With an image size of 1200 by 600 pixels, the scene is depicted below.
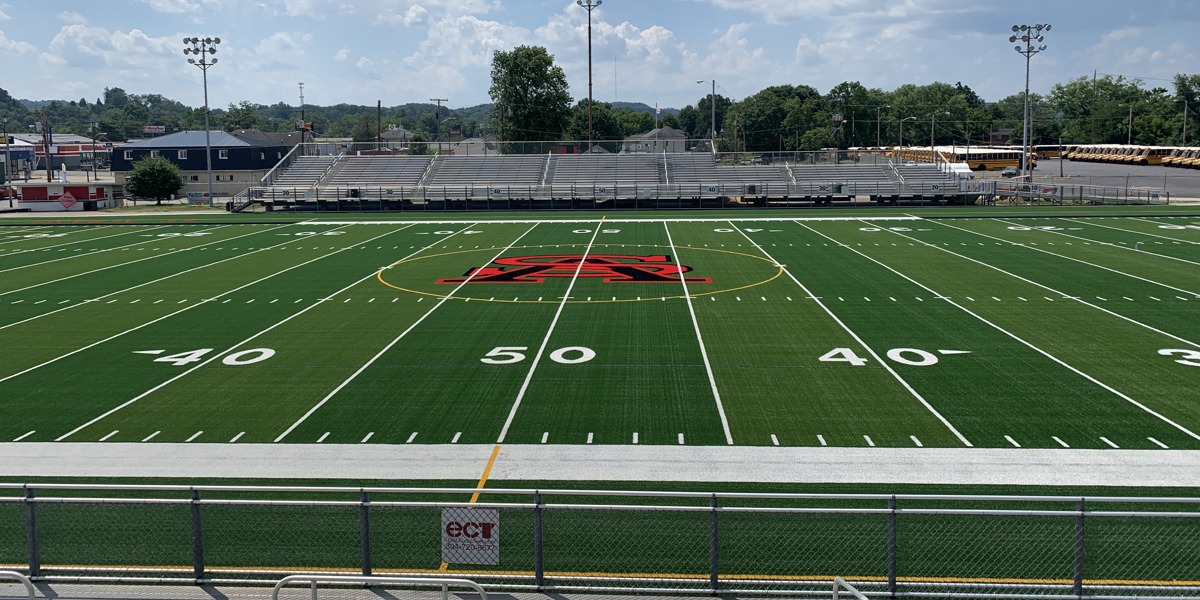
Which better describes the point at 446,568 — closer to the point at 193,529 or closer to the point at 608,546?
the point at 608,546

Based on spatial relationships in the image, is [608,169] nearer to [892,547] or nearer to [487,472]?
[487,472]

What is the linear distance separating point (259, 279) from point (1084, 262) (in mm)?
28415

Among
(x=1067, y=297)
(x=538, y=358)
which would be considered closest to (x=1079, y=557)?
(x=538, y=358)

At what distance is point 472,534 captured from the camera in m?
9.71

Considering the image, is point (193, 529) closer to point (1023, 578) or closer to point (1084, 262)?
point (1023, 578)

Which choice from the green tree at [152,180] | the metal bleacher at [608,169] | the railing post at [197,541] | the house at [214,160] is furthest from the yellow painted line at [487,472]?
the house at [214,160]

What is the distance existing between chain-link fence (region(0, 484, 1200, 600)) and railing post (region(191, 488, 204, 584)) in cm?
1

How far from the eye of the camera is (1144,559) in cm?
1069

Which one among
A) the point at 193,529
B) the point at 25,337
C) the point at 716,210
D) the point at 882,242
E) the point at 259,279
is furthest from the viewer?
the point at 716,210

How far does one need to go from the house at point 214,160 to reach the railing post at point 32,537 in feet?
274

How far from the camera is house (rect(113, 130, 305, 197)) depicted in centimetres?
9031

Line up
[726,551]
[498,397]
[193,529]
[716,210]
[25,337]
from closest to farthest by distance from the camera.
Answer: [193,529], [726,551], [498,397], [25,337], [716,210]

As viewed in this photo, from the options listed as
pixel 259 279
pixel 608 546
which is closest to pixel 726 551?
pixel 608 546

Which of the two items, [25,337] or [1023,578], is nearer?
[1023,578]
